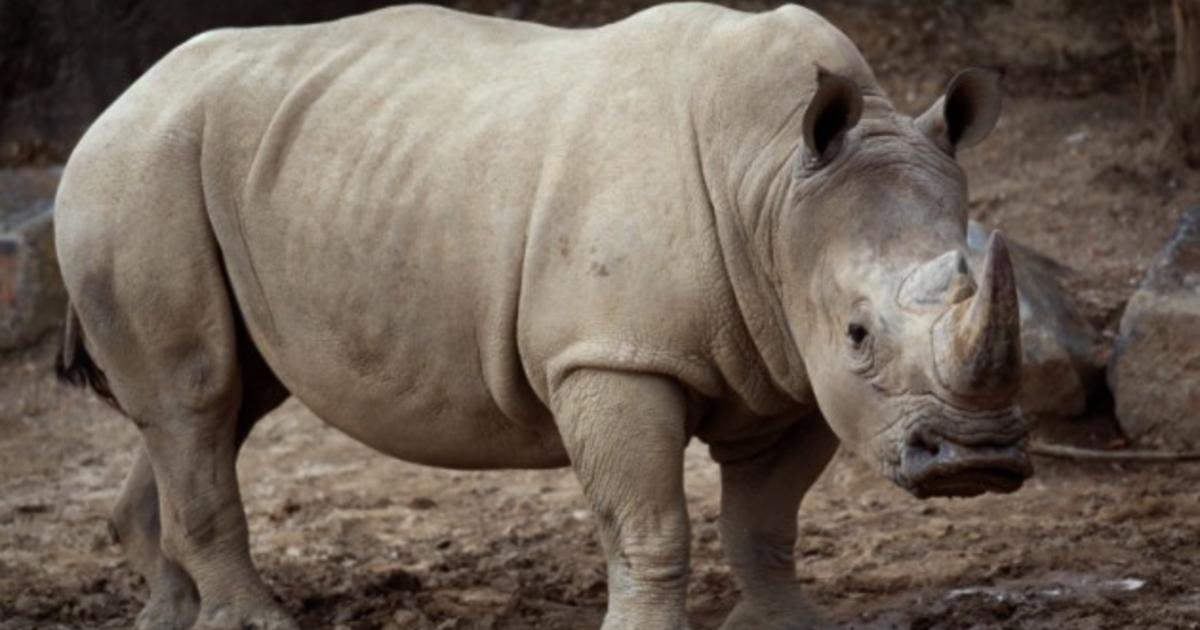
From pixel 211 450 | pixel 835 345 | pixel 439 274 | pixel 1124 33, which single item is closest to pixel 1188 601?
pixel 835 345

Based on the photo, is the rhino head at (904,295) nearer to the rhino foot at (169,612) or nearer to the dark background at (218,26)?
the rhino foot at (169,612)

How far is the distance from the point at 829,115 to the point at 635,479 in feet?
3.51

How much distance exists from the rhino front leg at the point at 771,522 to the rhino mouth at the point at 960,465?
120 centimetres

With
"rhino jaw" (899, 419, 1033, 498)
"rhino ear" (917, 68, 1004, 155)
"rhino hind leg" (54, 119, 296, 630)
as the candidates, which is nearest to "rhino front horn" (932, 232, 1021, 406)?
"rhino jaw" (899, 419, 1033, 498)

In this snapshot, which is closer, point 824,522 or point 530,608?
point 530,608

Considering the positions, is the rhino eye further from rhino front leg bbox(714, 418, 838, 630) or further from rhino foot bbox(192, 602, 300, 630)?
rhino foot bbox(192, 602, 300, 630)

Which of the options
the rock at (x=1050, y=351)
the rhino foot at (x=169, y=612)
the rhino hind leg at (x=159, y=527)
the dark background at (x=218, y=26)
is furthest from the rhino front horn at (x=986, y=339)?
the dark background at (x=218, y=26)

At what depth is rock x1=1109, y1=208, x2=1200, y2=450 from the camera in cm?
914

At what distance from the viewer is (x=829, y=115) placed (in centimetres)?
617

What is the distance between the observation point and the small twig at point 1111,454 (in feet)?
29.8

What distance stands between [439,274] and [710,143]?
2.92ft

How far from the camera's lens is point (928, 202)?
241 inches

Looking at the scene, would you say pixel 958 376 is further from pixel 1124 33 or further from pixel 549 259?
pixel 1124 33

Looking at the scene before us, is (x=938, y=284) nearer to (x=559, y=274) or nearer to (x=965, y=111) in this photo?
(x=965, y=111)
